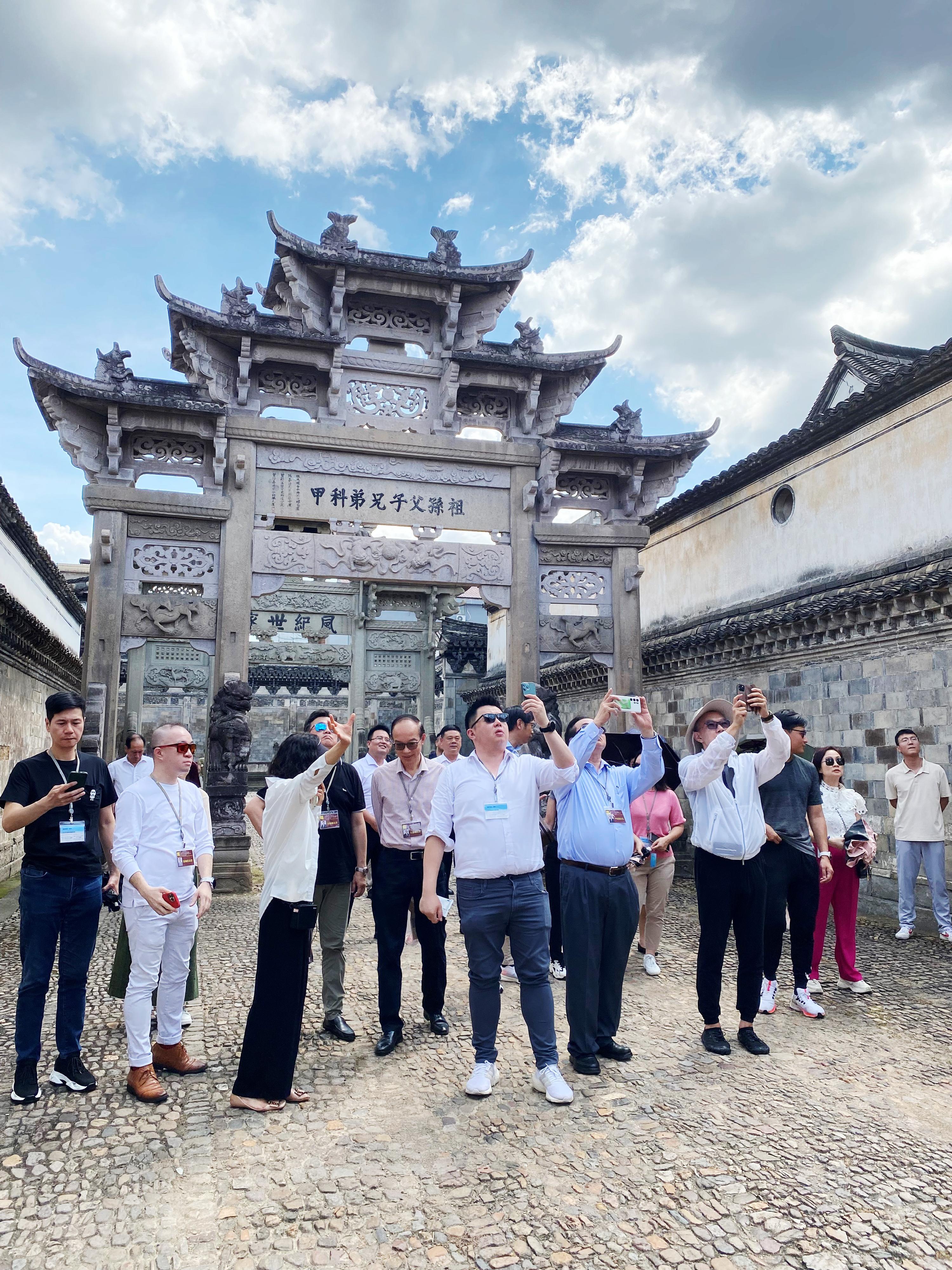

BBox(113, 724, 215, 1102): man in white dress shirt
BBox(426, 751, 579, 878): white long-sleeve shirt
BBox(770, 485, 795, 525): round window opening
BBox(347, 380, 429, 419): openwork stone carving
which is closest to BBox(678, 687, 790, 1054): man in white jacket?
BBox(426, 751, 579, 878): white long-sleeve shirt

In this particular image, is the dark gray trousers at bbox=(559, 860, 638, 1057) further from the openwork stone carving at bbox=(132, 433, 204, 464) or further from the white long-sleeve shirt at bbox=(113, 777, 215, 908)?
the openwork stone carving at bbox=(132, 433, 204, 464)

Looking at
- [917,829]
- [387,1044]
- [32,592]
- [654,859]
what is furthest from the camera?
[32,592]

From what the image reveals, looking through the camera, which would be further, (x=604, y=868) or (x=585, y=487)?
(x=585, y=487)

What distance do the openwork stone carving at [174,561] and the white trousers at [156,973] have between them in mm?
6357

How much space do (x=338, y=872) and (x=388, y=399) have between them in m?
7.36

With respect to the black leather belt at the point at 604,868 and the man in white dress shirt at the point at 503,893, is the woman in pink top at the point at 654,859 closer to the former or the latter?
the black leather belt at the point at 604,868

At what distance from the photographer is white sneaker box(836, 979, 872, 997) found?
18.5ft

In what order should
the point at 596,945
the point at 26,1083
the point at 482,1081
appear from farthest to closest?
the point at 596,945, the point at 482,1081, the point at 26,1083

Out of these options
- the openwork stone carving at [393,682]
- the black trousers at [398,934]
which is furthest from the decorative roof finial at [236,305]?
the openwork stone carving at [393,682]

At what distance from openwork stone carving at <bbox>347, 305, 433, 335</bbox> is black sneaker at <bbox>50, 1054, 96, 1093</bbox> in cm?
911

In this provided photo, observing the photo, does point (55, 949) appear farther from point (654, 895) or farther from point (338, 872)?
point (654, 895)

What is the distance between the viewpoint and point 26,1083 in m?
3.73

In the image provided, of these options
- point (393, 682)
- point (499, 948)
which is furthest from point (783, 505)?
point (393, 682)

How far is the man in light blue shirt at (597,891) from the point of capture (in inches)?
167
